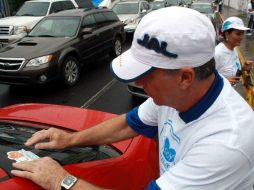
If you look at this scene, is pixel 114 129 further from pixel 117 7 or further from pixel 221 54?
pixel 117 7

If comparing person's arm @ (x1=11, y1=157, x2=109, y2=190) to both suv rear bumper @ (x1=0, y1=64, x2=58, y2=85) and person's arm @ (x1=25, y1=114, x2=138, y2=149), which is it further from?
suv rear bumper @ (x1=0, y1=64, x2=58, y2=85)

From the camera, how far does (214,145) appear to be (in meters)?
1.35

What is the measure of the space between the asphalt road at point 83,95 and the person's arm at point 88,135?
4.15 meters

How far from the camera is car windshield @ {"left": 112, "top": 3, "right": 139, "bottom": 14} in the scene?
616 inches

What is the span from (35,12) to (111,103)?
753cm

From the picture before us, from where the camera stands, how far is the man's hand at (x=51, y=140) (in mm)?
2098

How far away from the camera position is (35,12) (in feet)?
43.2

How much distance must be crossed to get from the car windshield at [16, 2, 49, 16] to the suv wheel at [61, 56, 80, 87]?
5357mm

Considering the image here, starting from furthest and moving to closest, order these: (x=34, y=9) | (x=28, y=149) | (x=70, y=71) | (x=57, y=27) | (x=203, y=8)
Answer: (x=203, y=8) < (x=34, y=9) < (x=57, y=27) < (x=70, y=71) < (x=28, y=149)

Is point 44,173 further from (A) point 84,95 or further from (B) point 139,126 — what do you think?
(A) point 84,95

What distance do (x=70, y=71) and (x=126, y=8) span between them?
8.40 m

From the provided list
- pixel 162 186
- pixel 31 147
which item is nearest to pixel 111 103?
pixel 31 147

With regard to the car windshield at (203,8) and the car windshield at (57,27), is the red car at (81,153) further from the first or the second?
the car windshield at (203,8)

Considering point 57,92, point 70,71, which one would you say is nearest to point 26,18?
point 70,71
